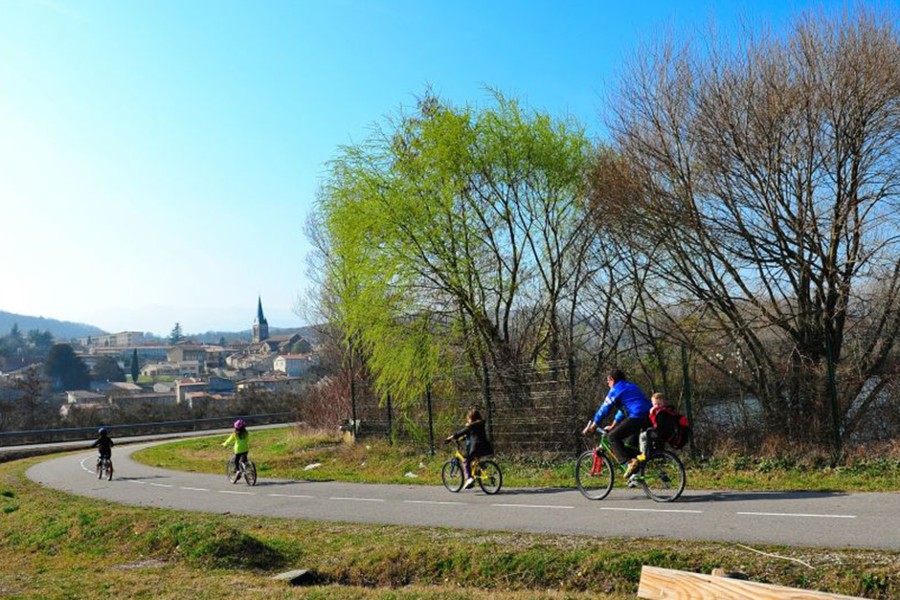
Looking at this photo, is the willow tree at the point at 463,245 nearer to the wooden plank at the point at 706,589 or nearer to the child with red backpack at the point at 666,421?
the child with red backpack at the point at 666,421

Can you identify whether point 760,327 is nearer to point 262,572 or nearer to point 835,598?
point 262,572

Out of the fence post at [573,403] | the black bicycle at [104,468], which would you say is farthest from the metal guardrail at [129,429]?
the fence post at [573,403]

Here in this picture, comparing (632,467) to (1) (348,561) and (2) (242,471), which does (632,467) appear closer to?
(1) (348,561)

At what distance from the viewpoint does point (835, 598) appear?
10.9 ft

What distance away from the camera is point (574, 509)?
12.9 meters

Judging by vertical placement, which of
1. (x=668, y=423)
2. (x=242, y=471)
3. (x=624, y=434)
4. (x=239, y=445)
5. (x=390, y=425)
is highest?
(x=668, y=423)

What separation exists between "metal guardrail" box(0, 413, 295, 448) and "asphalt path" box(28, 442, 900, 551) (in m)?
A: 29.2

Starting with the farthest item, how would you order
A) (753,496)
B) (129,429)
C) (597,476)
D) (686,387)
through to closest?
(129,429)
(686,387)
(597,476)
(753,496)

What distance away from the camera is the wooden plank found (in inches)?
140

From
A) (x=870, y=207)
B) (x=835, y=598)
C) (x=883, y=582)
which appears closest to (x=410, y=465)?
(x=870, y=207)

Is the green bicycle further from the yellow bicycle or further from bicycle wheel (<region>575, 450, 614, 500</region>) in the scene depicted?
the yellow bicycle

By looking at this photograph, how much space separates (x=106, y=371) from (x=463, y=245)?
155226mm

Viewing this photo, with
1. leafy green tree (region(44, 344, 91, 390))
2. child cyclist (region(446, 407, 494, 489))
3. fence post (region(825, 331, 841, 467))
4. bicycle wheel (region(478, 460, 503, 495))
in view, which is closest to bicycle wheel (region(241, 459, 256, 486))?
child cyclist (region(446, 407, 494, 489))

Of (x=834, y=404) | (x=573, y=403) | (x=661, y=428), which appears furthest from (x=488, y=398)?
(x=834, y=404)
